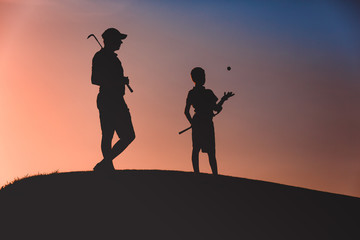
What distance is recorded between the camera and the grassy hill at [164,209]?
10.4 m

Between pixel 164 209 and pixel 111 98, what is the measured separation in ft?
9.02

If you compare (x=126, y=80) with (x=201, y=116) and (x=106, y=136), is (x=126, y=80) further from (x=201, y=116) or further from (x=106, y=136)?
(x=201, y=116)

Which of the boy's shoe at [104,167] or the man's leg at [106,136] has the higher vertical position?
the man's leg at [106,136]

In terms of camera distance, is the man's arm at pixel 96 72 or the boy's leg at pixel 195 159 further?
the boy's leg at pixel 195 159

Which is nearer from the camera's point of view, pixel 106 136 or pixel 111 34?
pixel 106 136

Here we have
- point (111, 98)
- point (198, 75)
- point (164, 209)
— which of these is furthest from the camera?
point (198, 75)

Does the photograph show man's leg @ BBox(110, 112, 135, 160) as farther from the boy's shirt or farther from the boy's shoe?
the boy's shirt

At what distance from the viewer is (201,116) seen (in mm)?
13805

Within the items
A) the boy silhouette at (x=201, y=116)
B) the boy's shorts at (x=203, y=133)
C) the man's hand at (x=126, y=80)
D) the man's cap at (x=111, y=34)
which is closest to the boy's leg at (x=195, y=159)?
the boy silhouette at (x=201, y=116)

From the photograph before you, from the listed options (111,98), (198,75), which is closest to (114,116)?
(111,98)

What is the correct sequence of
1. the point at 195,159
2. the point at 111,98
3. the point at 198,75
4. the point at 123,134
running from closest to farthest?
1. the point at 111,98
2. the point at 123,134
3. the point at 198,75
4. the point at 195,159

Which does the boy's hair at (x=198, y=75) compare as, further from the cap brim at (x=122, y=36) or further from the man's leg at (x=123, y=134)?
the man's leg at (x=123, y=134)

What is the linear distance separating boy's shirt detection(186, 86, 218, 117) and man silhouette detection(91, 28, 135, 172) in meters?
2.15

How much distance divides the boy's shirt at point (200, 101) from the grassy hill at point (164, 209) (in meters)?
1.66
